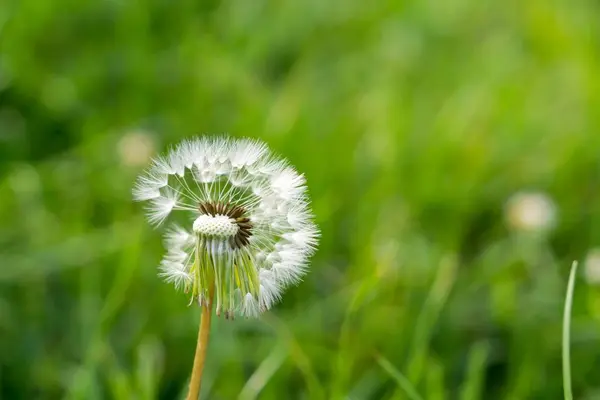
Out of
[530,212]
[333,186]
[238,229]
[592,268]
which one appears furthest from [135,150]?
[238,229]

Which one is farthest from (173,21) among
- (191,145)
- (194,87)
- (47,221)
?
(191,145)

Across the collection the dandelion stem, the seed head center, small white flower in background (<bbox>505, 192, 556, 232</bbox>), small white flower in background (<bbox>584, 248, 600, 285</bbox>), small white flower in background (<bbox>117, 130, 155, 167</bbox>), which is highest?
small white flower in background (<bbox>117, 130, 155, 167</bbox>)

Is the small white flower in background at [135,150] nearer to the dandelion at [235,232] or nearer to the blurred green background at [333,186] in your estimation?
the blurred green background at [333,186]

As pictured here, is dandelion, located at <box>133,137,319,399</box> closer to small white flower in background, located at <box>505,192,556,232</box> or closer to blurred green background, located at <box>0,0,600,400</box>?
blurred green background, located at <box>0,0,600,400</box>

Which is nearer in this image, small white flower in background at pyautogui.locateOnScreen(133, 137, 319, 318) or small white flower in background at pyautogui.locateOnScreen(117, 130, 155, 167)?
small white flower in background at pyautogui.locateOnScreen(133, 137, 319, 318)

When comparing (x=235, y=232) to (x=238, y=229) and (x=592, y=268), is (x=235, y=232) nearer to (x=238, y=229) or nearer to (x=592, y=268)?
(x=238, y=229)

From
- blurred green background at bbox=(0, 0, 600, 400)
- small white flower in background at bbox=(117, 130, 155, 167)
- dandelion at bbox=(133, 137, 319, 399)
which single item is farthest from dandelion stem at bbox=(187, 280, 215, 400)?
small white flower in background at bbox=(117, 130, 155, 167)
